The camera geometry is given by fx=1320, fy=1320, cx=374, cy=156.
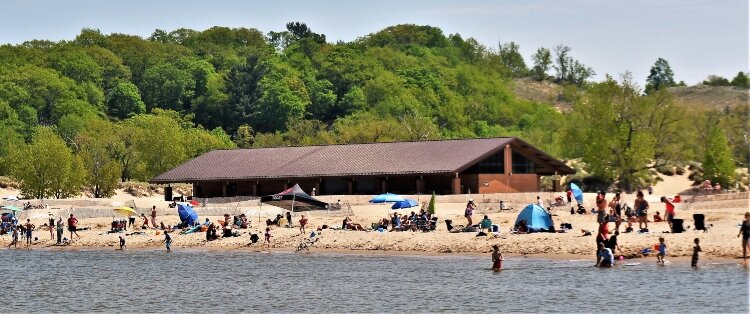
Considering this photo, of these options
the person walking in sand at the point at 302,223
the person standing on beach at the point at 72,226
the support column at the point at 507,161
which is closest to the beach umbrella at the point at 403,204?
the person walking in sand at the point at 302,223

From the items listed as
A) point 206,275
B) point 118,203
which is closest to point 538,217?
point 206,275

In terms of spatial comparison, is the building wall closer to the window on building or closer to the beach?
the window on building

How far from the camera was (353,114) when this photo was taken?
484 feet

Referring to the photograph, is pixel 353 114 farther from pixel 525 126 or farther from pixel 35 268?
pixel 35 268

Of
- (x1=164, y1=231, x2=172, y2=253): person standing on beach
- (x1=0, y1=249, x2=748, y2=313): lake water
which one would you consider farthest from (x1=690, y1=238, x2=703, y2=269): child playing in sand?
(x1=164, y1=231, x2=172, y2=253): person standing on beach

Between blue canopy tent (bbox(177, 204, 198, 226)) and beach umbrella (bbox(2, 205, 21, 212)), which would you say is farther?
beach umbrella (bbox(2, 205, 21, 212))

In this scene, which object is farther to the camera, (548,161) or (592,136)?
(592,136)

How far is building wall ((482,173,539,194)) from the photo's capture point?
79812mm

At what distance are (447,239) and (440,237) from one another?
65cm

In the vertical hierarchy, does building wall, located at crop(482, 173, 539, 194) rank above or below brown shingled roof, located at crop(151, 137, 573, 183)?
below

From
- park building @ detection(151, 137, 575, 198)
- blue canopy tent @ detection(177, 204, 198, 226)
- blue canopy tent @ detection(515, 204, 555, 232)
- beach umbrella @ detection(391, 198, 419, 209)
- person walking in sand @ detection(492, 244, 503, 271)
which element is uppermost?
park building @ detection(151, 137, 575, 198)

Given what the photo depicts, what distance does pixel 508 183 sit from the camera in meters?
81.4

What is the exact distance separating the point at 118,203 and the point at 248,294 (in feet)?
113

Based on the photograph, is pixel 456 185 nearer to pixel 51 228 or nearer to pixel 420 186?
pixel 420 186
